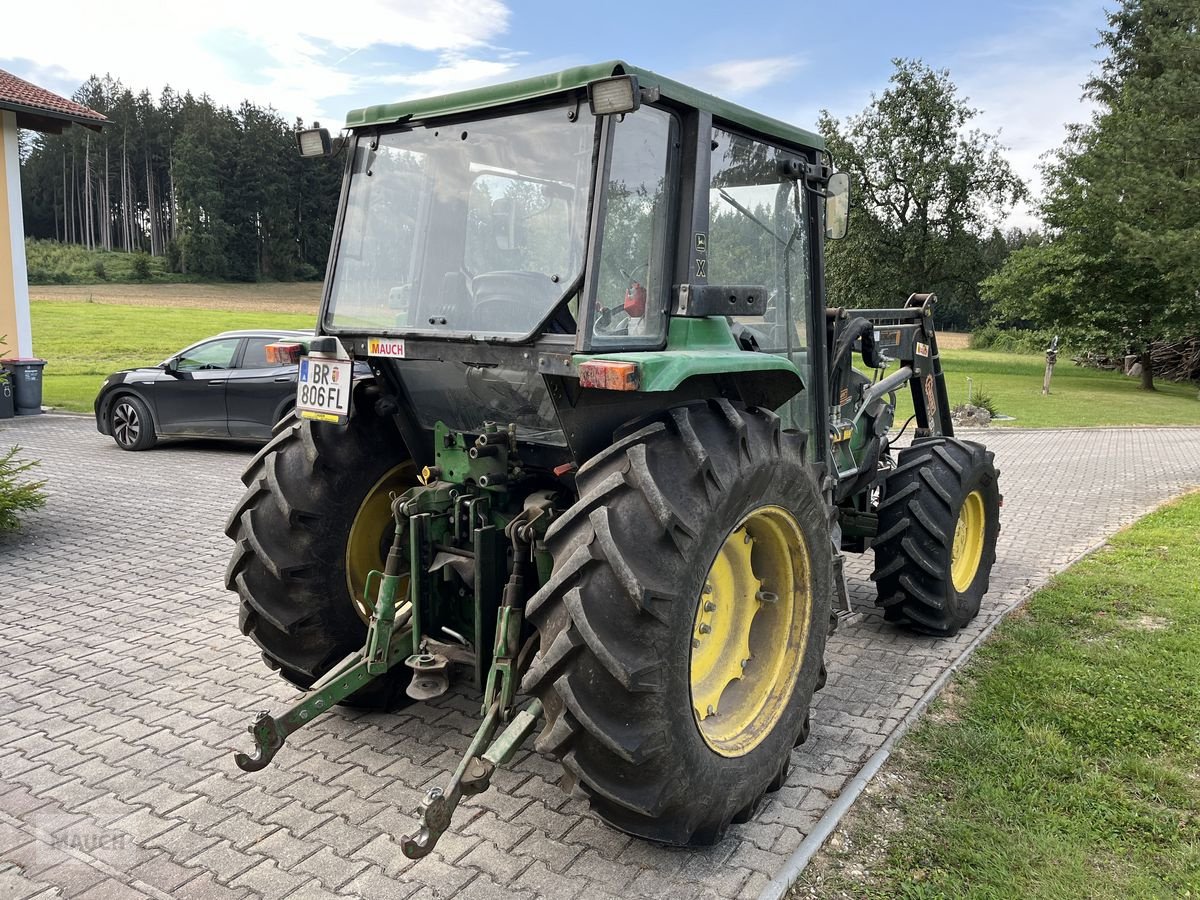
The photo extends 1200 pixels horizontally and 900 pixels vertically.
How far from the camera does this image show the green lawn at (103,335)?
1944 cm

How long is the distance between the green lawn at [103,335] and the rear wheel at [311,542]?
46.2 ft

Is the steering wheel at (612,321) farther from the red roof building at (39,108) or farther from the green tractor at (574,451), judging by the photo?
the red roof building at (39,108)

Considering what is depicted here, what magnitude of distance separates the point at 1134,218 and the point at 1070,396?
5.90 metres

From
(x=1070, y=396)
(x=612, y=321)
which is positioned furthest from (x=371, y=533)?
(x=1070, y=396)

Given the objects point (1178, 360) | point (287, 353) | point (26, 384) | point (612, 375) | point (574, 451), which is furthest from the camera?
point (1178, 360)

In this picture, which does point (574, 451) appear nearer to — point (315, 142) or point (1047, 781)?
point (315, 142)

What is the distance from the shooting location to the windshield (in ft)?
9.85

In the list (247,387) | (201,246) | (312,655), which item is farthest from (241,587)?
(201,246)

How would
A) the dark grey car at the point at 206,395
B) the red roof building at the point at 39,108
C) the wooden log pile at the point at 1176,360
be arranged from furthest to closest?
the wooden log pile at the point at 1176,360, the red roof building at the point at 39,108, the dark grey car at the point at 206,395

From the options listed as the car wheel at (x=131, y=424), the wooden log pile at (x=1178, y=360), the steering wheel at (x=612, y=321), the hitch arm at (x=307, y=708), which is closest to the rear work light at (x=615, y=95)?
the steering wheel at (x=612, y=321)

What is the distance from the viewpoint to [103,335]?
29375 millimetres

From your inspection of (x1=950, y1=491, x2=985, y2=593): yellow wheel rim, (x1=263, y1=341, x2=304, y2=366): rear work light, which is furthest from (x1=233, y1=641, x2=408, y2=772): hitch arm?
(x1=950, y1=491, x2=985, y2=593): yellow wheel rim

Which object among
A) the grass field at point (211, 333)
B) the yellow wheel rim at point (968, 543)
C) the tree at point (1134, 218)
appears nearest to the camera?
the yellow wheel rim at point (968, 543)

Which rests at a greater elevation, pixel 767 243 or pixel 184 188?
pixel 184 188
